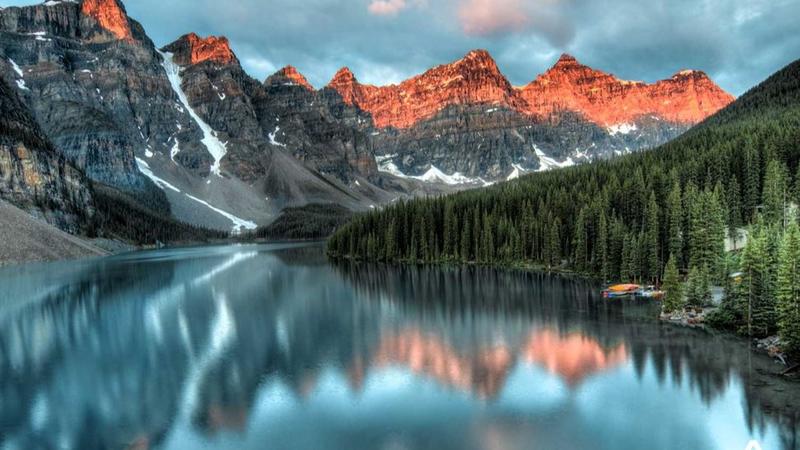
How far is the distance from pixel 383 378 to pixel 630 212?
67.1 meters

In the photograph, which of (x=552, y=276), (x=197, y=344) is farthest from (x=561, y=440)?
(x=552, y=276)

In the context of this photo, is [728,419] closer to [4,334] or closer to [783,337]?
[783,337]

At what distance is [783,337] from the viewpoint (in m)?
35.3

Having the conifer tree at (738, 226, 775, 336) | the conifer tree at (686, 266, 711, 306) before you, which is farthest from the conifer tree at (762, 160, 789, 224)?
the conifer tree at (738, 226, 775, 336)

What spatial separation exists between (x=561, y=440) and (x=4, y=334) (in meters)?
47.9

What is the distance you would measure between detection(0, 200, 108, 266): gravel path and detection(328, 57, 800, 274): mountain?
64.3m

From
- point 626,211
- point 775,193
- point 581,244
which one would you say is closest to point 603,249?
point 581,244

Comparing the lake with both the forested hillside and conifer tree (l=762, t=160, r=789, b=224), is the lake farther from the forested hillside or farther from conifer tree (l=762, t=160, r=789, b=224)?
conifer tree (l=762, t=160, r=789, b=224)

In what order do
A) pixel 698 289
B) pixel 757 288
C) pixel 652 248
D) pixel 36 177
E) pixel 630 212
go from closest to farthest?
pixel 757 288, pixel 698 289, pixel 652 248, pixel 630 212, pixel 36 177

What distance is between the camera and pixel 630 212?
90.1 metres

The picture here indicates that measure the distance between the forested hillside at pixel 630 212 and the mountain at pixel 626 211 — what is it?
0.71ft

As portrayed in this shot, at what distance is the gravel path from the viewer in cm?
11906

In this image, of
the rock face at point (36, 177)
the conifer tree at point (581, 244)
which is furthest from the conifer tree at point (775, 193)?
the rock face at point (36, 177)

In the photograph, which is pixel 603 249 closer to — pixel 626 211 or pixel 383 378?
pixel 626 211
